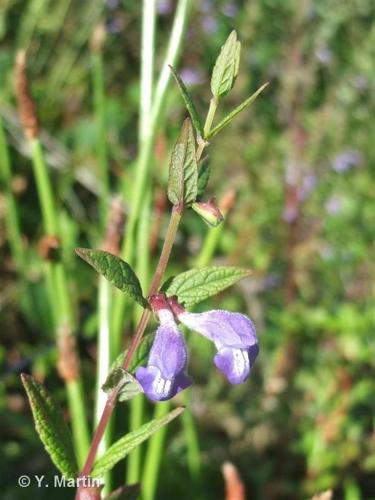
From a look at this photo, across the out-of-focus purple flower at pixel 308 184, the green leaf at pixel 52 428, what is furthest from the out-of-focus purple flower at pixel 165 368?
the out-of-focus purple flower at pixel 308 184

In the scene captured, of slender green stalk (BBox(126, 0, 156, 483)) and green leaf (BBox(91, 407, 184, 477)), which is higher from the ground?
slender green stalk (BBox(126, 0, 156, 483))

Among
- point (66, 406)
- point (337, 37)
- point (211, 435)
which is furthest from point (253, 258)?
point (337, 37)

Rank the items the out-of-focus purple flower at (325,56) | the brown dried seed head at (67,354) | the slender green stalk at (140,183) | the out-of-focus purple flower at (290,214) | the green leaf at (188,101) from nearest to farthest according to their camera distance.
A: the green leaf at (188,101)
the brown dried seed head at (67,354)
the slender green stalk at (140,183)
the out-of-focus purple flower at (290,214)
the out-of-focus purple flower at (325,56)

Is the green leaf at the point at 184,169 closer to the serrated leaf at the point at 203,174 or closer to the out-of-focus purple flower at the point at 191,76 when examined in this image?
the serrated leaf at the point at 203,174

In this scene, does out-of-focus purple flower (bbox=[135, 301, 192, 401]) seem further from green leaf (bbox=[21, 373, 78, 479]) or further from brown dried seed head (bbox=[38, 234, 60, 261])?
brown dried seed head (bbox=[38, 234, 60, 261])

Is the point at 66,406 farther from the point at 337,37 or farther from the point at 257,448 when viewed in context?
the point at 337,37

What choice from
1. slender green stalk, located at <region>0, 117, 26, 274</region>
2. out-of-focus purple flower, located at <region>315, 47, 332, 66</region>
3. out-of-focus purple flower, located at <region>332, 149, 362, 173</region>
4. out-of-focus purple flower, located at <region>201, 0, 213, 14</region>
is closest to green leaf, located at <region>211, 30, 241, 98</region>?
slender green stalk, located at <region>0, 117, 26, 274</region>

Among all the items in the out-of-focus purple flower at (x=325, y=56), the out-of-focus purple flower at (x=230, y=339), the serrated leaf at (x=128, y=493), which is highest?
the out-of-focus purple flower at (x=325, y=56)
